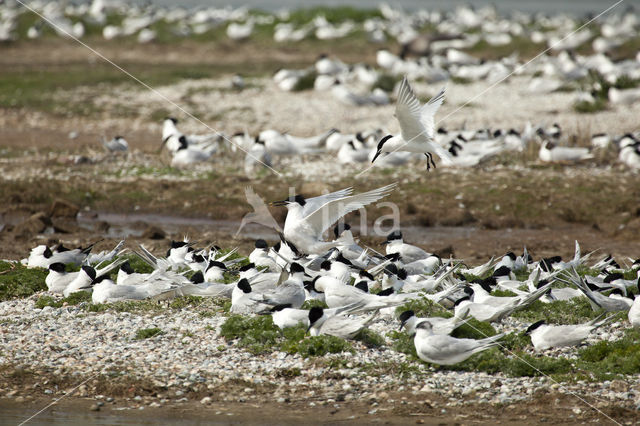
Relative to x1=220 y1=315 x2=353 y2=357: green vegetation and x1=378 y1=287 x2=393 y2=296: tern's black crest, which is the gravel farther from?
x1=378 y1=287 x2=393 y2=296: tern's black crest

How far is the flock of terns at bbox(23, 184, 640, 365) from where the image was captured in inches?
287

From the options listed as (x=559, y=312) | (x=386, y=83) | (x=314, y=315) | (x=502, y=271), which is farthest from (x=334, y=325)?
(x=386, y=83)

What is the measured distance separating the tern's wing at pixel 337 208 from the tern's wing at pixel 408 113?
1.06 meters

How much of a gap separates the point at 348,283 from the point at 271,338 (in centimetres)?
176

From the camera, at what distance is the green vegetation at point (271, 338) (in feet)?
23.4

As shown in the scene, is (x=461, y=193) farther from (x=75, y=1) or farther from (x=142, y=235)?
(x=75, y=1)

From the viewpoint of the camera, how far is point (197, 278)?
28.6ft

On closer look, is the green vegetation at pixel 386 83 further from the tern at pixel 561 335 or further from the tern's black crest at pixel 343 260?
the tern at pixel 561 335

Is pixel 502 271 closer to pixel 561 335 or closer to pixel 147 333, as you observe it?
pixel 561 335

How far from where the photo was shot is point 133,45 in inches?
1228

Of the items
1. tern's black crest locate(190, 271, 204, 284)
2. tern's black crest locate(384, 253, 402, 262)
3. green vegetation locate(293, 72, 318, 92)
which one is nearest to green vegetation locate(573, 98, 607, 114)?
green vegetation locate(293, 72, 318, 92)

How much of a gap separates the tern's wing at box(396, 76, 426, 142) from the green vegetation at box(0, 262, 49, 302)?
463 cm

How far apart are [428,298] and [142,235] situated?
545cm

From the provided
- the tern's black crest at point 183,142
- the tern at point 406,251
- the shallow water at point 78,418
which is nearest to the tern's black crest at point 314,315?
the shallow water at point 78,418
